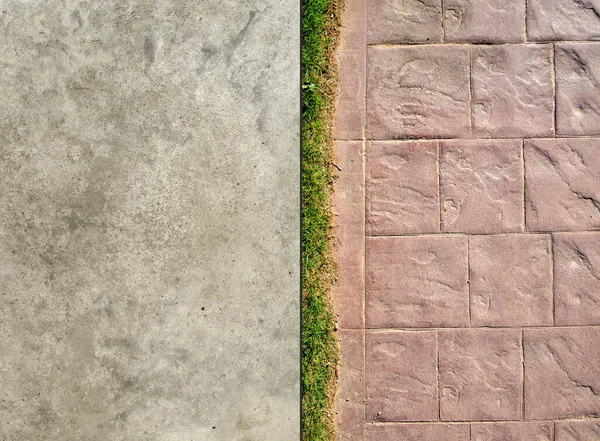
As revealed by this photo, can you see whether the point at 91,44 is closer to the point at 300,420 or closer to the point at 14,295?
the point at 14,295

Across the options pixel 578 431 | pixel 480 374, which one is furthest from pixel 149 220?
pixel 578 431

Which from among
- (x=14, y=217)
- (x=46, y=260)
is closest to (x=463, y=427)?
(x=46, y=260)

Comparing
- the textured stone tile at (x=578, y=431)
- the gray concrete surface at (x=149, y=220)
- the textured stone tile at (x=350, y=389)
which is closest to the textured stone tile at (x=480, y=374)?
the textured stone tile at (x=578, y=431)

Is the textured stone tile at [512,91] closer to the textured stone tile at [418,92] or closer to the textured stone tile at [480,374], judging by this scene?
the textured stone tile at [418,92]

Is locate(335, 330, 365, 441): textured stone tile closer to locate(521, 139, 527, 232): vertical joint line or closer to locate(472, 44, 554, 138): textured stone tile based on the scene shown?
locate(521, 139, 527, 232): vertical joint line

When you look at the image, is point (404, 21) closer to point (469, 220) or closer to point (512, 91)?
point (512, 91)

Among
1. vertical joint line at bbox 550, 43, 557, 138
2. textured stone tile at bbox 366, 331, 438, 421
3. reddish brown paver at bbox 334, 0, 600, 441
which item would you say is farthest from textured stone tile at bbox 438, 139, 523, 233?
textured stone tile at bbox 366, 331, 438, 421
